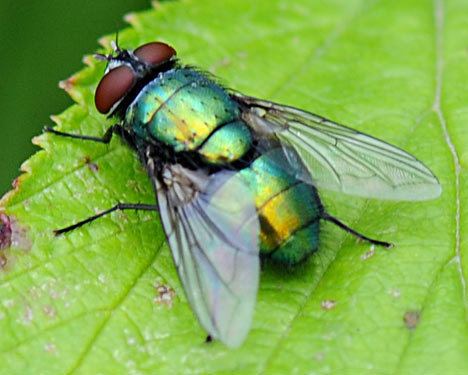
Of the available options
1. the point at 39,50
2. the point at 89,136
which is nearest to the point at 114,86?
the point at 89,136

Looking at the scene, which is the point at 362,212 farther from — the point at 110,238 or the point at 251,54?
the point at 251,54

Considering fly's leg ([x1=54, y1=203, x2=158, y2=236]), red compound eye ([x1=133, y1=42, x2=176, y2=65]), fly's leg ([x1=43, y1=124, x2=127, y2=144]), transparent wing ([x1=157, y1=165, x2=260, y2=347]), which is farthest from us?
fly's leg ([x1=43, y1=124, x2=127, y2=144])

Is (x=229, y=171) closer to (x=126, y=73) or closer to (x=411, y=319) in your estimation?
(x=126, y=73)

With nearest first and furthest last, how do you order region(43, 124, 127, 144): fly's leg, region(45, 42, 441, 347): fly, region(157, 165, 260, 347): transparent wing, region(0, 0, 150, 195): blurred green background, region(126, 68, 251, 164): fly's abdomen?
1. region(157, 165, 260, 347): transparent wing
2. region(45, 42, 441, 347): fly
3. region(126, 68, 251, 164): fly's abdomen
4. region(43, 124, 127, 144): fly's leg
5. region(0, 0, 150, 195): blurred green background

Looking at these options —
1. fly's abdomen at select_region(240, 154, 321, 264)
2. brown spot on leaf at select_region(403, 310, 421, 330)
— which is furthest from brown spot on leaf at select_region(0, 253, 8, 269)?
brown spot on leaf at select_region(403, 310, 421, 330)

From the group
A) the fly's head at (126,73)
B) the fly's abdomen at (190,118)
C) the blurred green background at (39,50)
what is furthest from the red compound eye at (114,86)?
the blurred green background at (39,50)

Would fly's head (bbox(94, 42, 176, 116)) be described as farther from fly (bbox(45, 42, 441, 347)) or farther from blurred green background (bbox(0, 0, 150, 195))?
blurred green background (bbox(0, 0, 150, 195))
